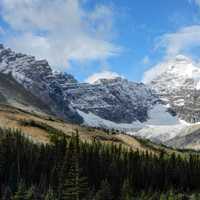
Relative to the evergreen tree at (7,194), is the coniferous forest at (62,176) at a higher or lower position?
higher

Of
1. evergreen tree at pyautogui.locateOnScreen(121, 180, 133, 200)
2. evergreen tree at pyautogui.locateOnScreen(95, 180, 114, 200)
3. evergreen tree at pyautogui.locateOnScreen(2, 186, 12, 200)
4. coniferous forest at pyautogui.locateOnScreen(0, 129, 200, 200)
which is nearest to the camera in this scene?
evergreen tree at pyautogui.locateOnScreen(2, 186, 12, 200)

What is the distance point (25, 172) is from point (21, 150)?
15.2 meters

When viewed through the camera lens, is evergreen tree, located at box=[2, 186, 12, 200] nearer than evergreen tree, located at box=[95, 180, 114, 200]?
Yes

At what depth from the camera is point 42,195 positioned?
14475 cm

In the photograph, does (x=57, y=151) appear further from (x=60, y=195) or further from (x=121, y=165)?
(x=60, y=195)

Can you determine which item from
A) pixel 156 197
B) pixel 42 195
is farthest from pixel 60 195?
pixel 156 197

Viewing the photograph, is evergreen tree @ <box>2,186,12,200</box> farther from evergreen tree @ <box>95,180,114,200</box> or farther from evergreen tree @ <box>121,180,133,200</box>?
evergreen tree @ <box>121,180,133,200</box>

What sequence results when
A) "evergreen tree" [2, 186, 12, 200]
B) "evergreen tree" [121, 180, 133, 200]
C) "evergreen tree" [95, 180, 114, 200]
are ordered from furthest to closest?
"evergreen tree" [121, 180, 133, 200] → "evergreen tree" [95, 180, 114, 200] → "evergreen tree" [2, 186, 12, 200]

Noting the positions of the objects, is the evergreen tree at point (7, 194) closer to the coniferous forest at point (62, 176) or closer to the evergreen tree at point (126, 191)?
the coniferous forest at point (62, 176)

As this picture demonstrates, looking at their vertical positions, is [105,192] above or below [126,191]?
below

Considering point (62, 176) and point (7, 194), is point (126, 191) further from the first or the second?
point (7, 194)

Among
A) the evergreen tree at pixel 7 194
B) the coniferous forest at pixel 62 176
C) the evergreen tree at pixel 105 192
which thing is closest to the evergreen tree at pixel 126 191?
Answer: the coniferous forest at pixel 62 176

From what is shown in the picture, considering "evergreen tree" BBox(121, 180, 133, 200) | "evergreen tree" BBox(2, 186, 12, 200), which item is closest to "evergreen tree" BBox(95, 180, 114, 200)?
"evergreen tree" BBox(121, 180, 133, 200)

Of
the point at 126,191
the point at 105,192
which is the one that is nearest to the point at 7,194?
the point at 105,192
